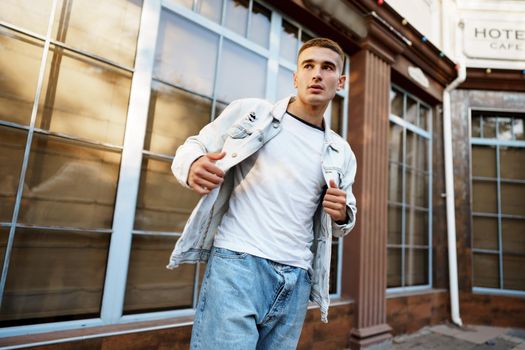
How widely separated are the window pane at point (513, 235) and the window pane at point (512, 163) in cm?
72

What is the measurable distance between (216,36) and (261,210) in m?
2.17

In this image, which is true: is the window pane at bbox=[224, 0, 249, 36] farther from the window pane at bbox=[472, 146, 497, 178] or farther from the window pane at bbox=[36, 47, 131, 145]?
the window pane at bbox=[472, 146, 497, 178]

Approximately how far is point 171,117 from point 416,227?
3.97 meters

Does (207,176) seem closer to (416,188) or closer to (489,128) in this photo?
(416,188)

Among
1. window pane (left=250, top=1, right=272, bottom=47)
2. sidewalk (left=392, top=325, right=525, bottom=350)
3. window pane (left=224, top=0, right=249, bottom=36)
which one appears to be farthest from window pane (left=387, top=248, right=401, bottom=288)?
window pane (left=224, top=0, right=249, bottom=36)

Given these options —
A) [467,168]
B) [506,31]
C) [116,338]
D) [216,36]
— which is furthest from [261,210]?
[506,31]

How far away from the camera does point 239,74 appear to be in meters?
3.16

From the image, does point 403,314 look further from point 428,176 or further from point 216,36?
point 216,36

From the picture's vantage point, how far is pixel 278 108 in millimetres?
1549

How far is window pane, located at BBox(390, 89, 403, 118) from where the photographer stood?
479 centimetres

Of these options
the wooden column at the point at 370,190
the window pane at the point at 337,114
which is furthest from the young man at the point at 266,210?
the window pane at the point at 337,114

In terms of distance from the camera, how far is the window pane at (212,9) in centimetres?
295

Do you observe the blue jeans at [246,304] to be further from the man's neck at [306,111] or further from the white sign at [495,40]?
the white sign at [495,40]

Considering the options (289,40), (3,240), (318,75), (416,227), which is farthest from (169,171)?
(416,227)
